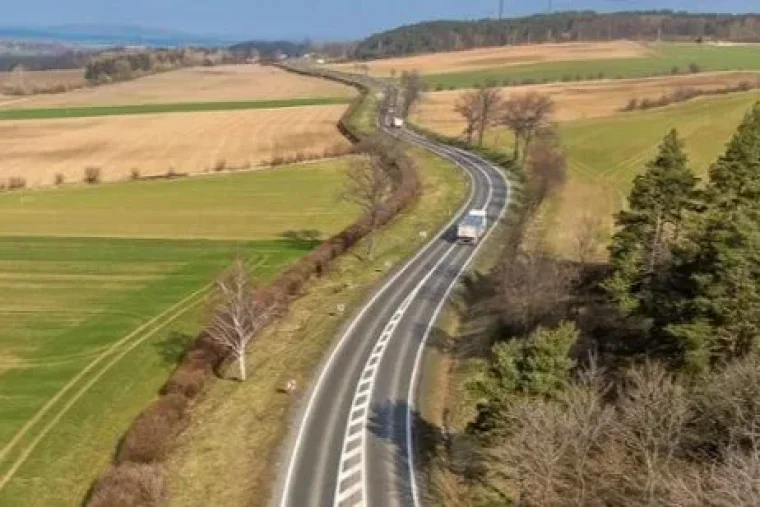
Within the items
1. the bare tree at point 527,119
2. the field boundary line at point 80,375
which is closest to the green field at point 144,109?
the bare tree at point 527,119

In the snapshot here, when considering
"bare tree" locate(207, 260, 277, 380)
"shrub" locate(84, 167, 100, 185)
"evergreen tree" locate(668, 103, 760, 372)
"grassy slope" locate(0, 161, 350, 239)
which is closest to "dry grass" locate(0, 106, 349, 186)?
"shrub" locate(84, 167, 100, 185)

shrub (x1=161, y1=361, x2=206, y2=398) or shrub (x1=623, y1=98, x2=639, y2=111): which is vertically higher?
shrub (x1=623, y1=98, x2=639, y2=111)

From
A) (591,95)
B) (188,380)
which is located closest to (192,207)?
Answer: (188,380)

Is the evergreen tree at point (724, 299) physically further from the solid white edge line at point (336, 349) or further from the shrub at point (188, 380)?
the shrub at point (188, 380)

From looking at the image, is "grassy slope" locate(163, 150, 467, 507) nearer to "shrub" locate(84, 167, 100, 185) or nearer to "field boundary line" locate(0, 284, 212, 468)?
"field boundary line" locate(0, 284, 212, 468)

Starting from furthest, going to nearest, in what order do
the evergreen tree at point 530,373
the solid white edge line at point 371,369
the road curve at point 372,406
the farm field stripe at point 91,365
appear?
the farm field stripe at point 91,365 < the solid white edge line at point 371,369 < the road curve at point 372,406 < the evergreen tree at point 530,373

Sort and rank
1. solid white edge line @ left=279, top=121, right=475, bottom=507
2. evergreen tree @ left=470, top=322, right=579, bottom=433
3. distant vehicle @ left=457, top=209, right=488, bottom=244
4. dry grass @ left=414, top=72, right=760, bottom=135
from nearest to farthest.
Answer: evergreen tree @ left=470, top=322, right=579, bottom=433
solid white edge line @ left=279, top=121, right=475, bottom=507
distant vehicle @ left=457, top=209, right=488, bottom=244
dry grass @ left=414, top=72, right=760, bottom=135

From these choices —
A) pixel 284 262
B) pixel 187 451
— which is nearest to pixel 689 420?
pixel 187 451
